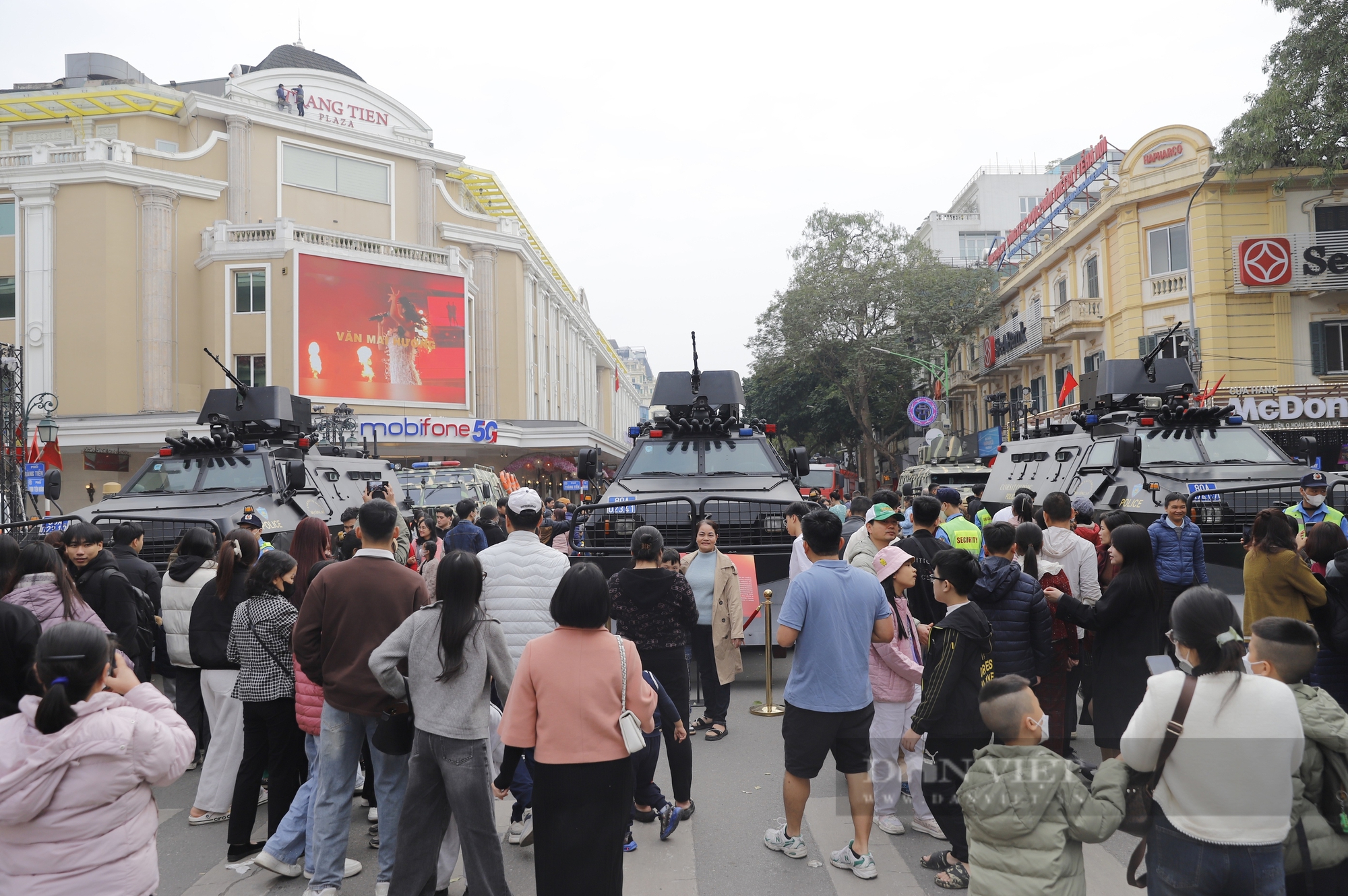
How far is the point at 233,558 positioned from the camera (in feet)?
17.4

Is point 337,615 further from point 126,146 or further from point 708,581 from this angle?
point 126,146

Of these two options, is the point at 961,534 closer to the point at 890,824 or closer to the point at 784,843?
the point at 890,824

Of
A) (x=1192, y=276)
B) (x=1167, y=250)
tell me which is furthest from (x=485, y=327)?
(x=1192, y=276)

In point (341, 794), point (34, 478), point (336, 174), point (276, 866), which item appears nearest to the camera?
point (341, 794)

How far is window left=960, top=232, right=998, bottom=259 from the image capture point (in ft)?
176

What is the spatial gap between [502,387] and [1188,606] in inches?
1549

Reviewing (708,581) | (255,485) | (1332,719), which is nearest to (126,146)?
(255,485)

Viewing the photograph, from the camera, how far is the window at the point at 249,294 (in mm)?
32812

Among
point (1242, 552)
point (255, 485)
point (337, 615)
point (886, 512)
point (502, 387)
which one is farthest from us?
point (502, 387)

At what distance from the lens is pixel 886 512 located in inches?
223

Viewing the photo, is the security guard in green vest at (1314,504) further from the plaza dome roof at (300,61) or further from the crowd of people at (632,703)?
the plaza dome roof at (300,61)

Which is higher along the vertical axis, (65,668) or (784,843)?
(65,668)

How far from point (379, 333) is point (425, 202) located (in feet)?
25.6

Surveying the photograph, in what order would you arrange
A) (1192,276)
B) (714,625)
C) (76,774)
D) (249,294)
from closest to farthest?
1. (76,774)
2. (714,625)
3. (1192,276)
4. (249,294)
